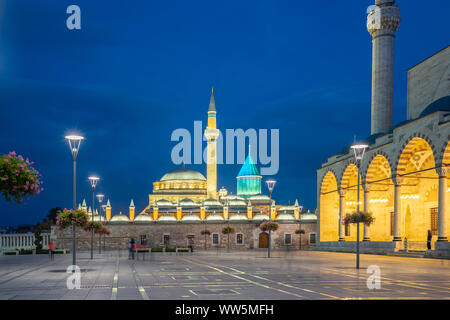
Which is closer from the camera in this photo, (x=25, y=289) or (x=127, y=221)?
(x=25, y=289)

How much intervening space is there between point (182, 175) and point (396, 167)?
62212mm

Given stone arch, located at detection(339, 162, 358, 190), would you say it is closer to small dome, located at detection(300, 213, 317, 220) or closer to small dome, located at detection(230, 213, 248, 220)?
small dome, located at detection(300, 213, 317, 220)

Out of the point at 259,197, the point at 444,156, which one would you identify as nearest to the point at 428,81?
the point at 444,156

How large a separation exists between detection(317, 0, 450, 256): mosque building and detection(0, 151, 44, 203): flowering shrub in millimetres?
24136

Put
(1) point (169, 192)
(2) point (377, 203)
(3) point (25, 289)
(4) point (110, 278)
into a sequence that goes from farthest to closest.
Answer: (1) point (169, 192) → (2) point (377, 203) → (4) point (110, 278) → (3) point (25, 289)

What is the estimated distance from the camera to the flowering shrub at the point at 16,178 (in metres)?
13.5

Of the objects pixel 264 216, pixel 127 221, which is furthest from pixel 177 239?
pixel 264 216

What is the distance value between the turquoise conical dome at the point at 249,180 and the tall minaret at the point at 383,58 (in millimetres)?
47985

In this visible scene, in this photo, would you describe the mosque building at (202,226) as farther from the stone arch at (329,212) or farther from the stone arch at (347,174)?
the stone arch at (347,174)
